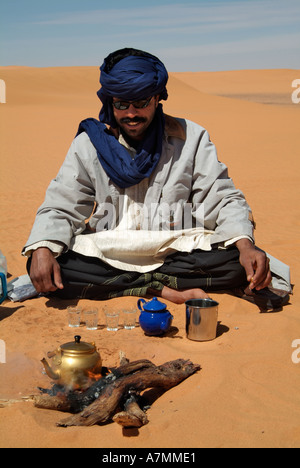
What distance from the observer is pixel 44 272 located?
14.3 feet

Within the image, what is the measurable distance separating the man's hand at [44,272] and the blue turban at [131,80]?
1219 millimetres

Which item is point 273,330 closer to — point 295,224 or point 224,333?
point 224,333

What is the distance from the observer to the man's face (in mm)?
4652

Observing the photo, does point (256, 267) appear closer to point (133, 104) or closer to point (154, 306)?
point (154, 306)

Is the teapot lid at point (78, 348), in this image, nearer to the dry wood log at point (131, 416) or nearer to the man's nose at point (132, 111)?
the dry wood log at point (131, 416)

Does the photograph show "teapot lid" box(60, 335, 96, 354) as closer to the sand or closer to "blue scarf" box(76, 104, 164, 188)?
the sand

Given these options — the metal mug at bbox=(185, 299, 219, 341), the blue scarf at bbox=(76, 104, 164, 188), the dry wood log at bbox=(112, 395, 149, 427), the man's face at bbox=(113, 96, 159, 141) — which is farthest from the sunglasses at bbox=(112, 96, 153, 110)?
the dry wood log at bbox=(112, 395, 149, 427)

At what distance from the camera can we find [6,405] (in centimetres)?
310

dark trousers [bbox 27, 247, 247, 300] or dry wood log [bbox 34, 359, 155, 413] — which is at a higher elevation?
dark trousers [bbox 27, 247, 247, 300]

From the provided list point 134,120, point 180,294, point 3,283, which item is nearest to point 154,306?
point 180,294

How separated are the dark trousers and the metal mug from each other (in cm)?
73

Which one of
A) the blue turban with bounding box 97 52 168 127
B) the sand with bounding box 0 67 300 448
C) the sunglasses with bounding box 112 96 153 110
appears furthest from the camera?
the sunglasses with bounding box 112 96 153 110
